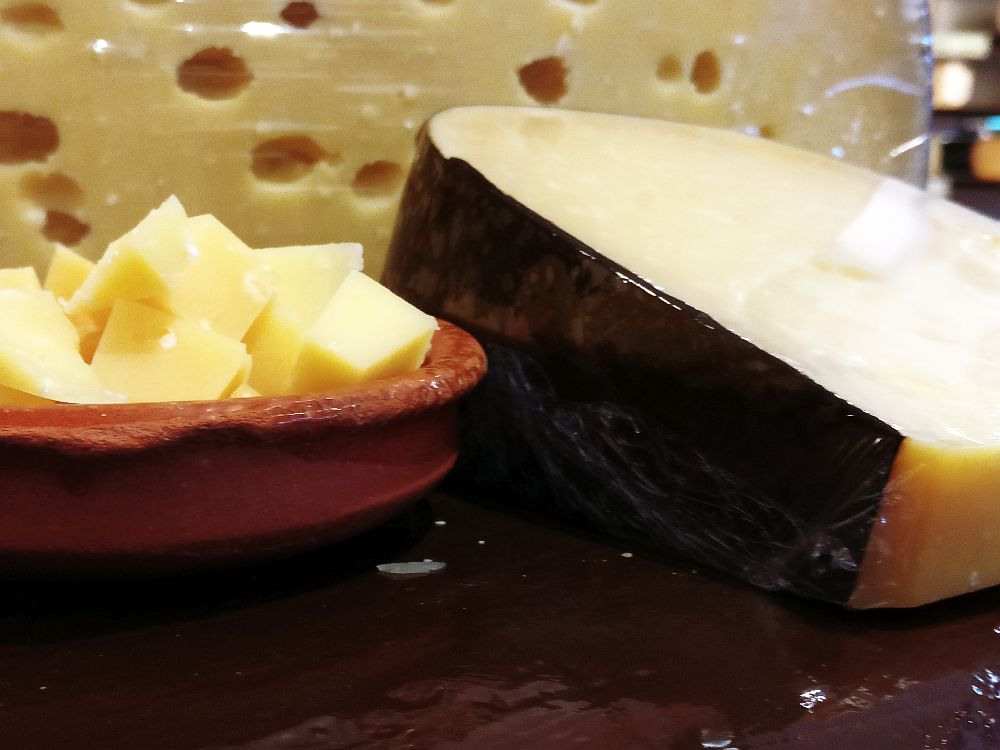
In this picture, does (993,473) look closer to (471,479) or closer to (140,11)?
(471,479)

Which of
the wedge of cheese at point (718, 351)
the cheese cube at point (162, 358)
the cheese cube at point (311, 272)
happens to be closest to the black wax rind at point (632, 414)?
the wedge of cheese at point (718, 351)

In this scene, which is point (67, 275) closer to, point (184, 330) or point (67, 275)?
point (67, 275)

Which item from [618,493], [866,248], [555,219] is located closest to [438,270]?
[555,219]

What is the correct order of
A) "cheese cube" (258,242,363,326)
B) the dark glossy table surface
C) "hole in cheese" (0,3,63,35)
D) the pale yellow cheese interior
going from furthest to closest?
"hole in cheese" (0,3,63,35) → "cheese cube" (258,242,363,326) → the pale yellow cheese interior → the dark glossy table surface

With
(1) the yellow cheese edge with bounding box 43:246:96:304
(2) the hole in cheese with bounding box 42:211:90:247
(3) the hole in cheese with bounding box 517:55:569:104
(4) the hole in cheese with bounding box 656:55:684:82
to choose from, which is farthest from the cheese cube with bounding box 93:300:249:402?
(4) the hole in cheese with bounding box 656:55:684:82

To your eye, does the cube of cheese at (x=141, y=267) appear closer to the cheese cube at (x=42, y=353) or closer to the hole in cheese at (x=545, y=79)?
the cheese cube at (x=42, y=353)

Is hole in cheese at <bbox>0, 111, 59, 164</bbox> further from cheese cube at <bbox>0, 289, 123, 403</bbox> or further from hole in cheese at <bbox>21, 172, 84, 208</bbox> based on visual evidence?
cheese cube at <bbox>0, 289, 123, 403</bbox>
